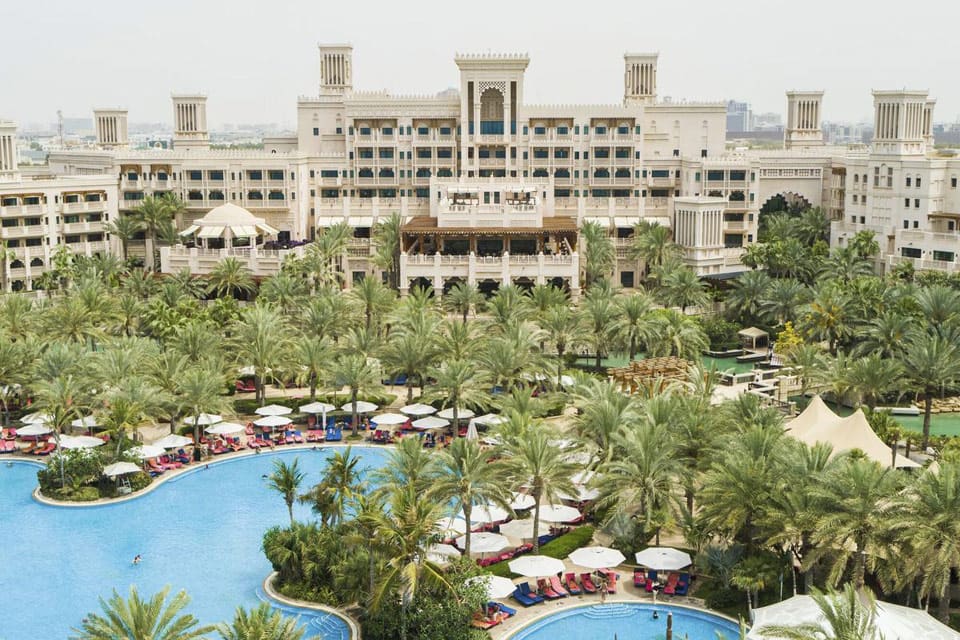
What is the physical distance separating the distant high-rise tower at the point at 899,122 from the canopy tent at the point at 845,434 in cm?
4788

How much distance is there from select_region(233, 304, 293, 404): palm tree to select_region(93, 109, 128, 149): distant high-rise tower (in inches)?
2389

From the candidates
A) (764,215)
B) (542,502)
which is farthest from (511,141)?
(542,502)

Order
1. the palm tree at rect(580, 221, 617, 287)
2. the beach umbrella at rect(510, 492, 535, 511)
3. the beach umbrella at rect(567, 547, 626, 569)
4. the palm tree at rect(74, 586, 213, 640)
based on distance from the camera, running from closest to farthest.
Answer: the palm tree at rect(74, 586, 213, 640) < the beach umbrella at rect(567, 547, 626, 569) < the beach umbrella at rect(510, 492, 535, 511) < the palm tree at rect(580, 221, 617, 287)

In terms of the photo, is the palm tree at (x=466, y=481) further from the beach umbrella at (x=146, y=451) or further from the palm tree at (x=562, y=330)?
the palm tree at (x=562, y=330)

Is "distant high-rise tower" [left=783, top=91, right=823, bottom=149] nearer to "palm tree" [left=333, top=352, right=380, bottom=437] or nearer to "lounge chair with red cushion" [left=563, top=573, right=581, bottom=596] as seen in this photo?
"palm tree" [left=333, top=352, right=380, bottom=437]

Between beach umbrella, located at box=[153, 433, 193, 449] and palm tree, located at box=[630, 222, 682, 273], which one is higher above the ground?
palm tree, located at box=[630, 222, 682, 273]

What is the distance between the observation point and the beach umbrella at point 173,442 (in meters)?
46.1

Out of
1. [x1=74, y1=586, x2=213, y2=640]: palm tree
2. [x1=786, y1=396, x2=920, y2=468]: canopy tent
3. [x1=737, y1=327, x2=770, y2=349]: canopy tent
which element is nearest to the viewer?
[x1=74, y1=586, x2=213, y2=640]: palm tree

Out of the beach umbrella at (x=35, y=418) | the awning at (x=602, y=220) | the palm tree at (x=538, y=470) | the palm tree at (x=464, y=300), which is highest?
the awning at (x=602, y=220)

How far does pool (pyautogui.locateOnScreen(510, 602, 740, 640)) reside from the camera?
102 feet

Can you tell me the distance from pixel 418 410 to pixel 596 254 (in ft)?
96.0

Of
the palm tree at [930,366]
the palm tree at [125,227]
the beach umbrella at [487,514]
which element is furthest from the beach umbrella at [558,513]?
the palm tree at [125,227]

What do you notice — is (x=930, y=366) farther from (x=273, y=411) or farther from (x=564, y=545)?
(x=273, y=411)

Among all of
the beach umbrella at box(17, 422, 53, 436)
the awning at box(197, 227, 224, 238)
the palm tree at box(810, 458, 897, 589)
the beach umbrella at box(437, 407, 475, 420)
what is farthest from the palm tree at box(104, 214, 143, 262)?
the palm tree at box(810, 458, 897, 589)
